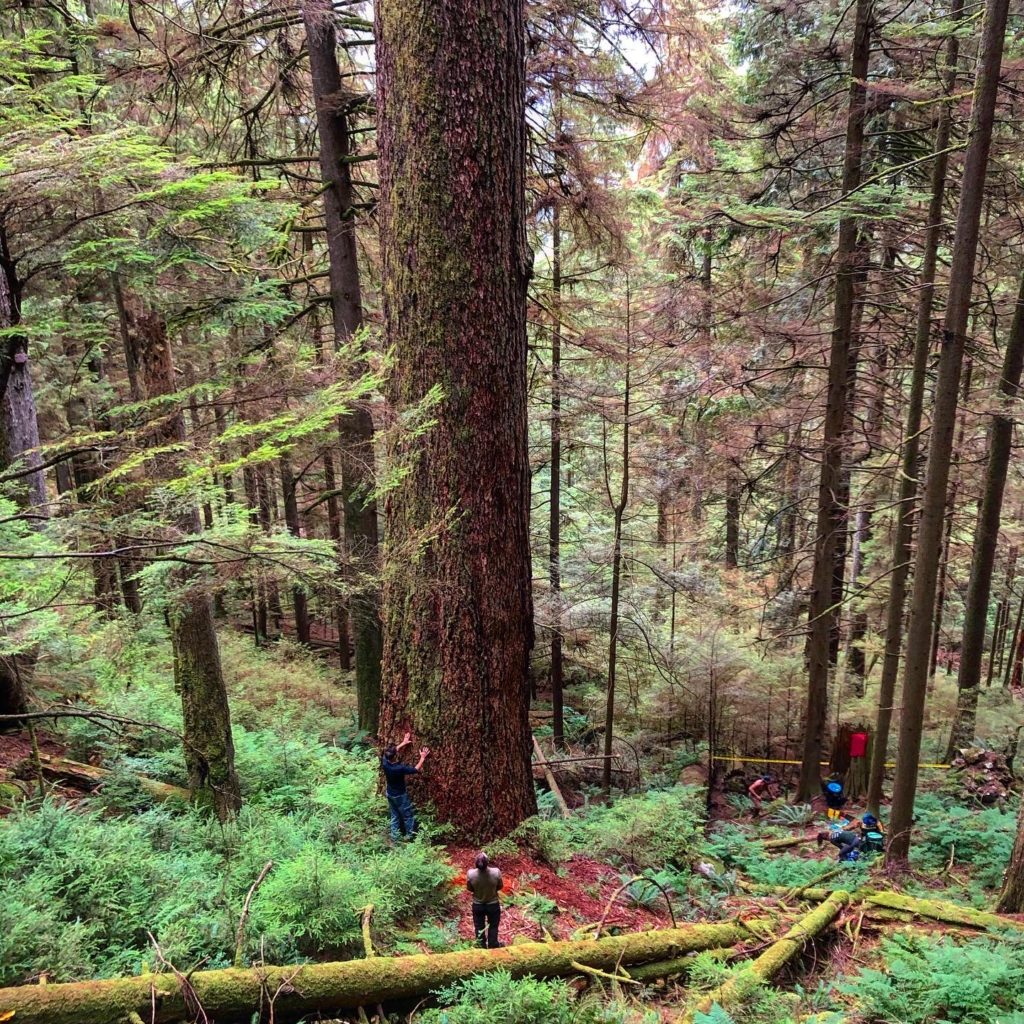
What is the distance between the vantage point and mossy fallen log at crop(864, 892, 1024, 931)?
515cm

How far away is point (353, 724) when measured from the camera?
1077 cm

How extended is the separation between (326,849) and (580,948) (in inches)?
80.8

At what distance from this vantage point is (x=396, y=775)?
5.36m

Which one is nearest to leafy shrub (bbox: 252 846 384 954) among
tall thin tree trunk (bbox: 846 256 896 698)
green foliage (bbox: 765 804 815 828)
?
tall thin tree trunk (bbox: 846 256 896 698)

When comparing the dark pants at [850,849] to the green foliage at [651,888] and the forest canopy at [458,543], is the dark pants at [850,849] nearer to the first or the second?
the forest canopy at [458,543]

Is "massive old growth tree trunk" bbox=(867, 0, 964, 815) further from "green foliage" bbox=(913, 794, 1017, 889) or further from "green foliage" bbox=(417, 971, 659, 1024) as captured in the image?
"green foliage" bbox=(417, 971, 659, 1024)

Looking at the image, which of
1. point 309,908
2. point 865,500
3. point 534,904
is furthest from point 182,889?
point 865,500

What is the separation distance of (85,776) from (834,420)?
11.5m

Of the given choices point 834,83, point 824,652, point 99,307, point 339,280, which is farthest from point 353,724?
point 834,83

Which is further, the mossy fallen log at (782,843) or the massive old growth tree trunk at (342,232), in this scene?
the mossy fallen log at (782,843)

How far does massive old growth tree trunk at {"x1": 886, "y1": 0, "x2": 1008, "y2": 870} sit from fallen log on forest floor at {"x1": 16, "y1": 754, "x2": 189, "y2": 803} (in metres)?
8.09

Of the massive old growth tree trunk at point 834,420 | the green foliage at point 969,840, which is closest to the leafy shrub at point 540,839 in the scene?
the green foliage at point 969,840

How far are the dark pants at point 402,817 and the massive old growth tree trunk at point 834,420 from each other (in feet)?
24.7

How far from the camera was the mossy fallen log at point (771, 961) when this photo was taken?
12.0 ft
